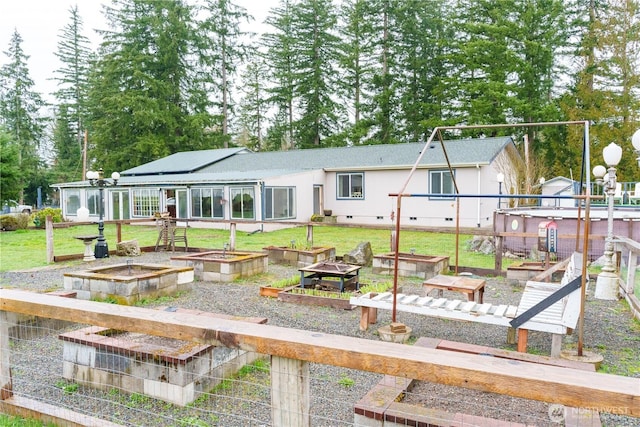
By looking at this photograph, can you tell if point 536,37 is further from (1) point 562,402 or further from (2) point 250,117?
(1) point 562,402

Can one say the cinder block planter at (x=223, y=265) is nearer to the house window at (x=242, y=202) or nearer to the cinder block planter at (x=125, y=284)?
the cinder block planter at (x=125, y=284)

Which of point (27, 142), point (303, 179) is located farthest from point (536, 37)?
point (27, 142)

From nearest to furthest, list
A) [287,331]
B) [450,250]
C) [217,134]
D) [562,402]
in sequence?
[562,402]
[287,331]
[450,250]
[217,134]

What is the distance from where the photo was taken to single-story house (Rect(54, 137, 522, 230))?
1834 centimetres

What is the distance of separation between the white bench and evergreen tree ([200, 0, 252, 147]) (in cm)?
3099

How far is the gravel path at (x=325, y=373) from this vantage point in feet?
11.2

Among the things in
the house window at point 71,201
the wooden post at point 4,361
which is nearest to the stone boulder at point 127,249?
the wooden post at point 4,361

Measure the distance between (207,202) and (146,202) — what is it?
13.2 ft

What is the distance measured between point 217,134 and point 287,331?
34656mm

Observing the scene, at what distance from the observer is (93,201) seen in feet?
75.3

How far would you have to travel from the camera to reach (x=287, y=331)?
6.08 ft

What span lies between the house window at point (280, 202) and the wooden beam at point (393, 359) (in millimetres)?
16256

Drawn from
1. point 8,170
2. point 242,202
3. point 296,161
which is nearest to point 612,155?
point 242,202

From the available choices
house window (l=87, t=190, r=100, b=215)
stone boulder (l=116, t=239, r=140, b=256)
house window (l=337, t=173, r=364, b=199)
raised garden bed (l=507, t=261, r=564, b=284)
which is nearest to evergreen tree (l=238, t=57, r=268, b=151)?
house window (l=87, t=190, r=100, b=215)
